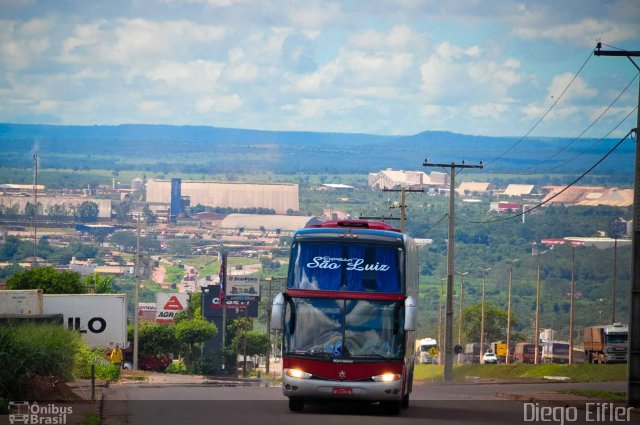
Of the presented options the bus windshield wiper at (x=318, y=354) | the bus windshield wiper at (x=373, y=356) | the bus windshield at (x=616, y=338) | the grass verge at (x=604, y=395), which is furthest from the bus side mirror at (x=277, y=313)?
the bus windshield at (x=616, y=338)

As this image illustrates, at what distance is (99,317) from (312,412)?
39.8m

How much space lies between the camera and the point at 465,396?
1635 inches

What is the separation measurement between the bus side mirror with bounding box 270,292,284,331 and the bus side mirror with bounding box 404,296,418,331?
9.29 feet

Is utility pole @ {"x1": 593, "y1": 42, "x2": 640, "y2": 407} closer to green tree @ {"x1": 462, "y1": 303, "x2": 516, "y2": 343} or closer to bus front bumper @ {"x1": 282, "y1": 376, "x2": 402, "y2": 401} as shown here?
bus front bumper @ {"x1": 282, "y1": 376, "x2": 402, "y2": 401}

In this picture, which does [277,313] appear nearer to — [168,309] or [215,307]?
[215,307]

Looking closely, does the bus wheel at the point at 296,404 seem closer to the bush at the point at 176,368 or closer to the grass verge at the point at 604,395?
the grass verge at the point at 604,395

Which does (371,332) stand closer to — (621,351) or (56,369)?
(56,369)

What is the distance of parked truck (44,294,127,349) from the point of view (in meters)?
68.5

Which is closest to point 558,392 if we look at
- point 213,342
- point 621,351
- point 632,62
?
point 632,62

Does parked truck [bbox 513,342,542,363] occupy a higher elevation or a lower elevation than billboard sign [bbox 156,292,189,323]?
lower

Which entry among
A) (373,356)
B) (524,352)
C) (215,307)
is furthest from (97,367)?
(215,307)

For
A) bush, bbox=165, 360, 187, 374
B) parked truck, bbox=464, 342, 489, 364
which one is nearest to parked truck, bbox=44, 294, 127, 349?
bush, bbox=165, 360, 187, 374

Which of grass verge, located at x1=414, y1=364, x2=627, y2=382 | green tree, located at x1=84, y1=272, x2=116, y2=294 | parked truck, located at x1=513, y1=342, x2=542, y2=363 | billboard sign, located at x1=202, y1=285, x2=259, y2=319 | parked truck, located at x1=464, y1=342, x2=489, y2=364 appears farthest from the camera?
parked truck, located at x1=464, y1=342, x2=489, y2=364

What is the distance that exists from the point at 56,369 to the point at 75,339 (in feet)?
16.0
